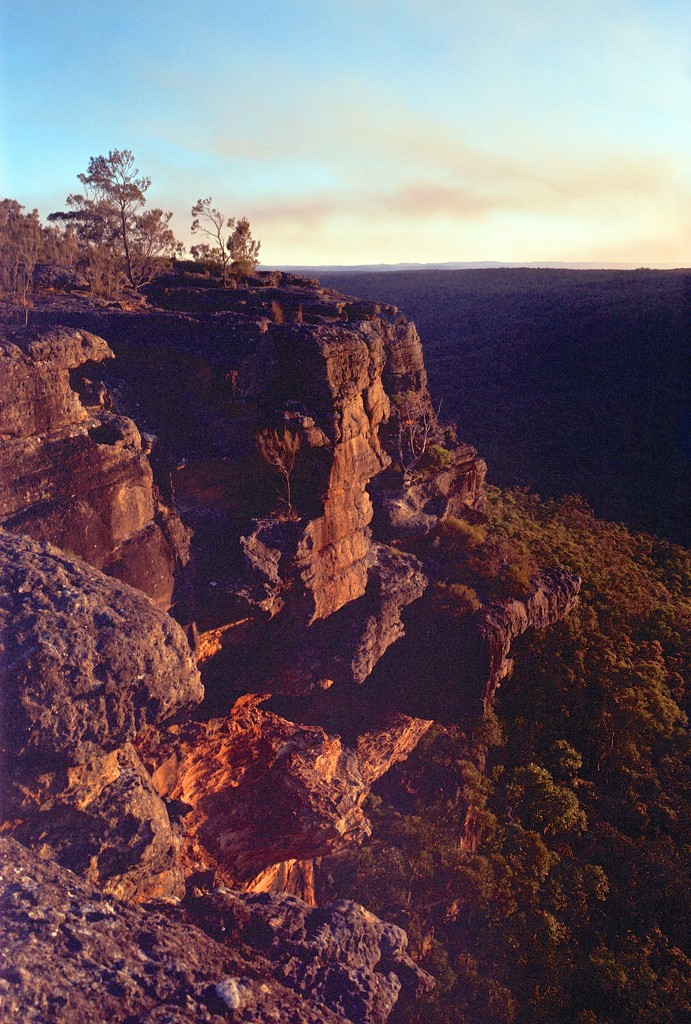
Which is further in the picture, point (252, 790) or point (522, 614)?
point (522, 614)

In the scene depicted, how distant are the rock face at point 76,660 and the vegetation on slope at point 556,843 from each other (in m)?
12.2

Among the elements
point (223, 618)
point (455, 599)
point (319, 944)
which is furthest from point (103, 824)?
point (455, 599)

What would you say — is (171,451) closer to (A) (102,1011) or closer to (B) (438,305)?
(A) (102,1011)

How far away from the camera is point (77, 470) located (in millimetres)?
14938

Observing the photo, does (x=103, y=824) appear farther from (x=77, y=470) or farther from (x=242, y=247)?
(x=242, y=247)

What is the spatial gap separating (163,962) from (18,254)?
2506 centimetres

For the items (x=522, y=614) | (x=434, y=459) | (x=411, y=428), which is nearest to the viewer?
(x=522, y=614)

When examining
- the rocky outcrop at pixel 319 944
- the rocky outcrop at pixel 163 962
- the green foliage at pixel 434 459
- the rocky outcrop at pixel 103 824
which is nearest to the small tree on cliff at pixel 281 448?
the green foliage at pixel 434 459

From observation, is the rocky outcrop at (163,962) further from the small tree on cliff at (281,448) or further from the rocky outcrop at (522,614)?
the small tree on cliff at (281,448)

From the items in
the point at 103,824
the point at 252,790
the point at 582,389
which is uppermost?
the point at 582,389

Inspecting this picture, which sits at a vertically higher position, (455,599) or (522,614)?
(455,599)

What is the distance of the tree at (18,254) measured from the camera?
20.6m

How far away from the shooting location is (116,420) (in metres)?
16.4

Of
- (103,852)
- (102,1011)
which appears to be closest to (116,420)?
(103,852)
